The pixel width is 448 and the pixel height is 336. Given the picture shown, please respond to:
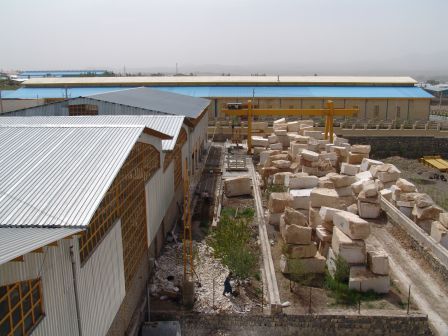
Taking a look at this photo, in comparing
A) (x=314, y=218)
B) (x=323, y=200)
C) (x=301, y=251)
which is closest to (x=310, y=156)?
(x=323, y=200)

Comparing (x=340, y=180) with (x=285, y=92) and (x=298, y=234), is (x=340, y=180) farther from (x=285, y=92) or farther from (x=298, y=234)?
(x=285, y=92)

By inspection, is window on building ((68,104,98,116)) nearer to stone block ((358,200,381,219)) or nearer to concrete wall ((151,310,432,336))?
concrete wall ((151,310,432,336))

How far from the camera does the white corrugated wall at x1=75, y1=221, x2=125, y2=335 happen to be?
20.7 ft

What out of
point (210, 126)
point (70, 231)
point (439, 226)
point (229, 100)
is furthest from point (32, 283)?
point (229, 100)

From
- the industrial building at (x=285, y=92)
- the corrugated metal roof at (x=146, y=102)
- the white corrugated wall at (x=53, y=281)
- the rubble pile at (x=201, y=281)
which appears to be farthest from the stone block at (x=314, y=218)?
the industrial building at (x=285, y=92)

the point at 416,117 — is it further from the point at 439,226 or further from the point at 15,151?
the point at 15,151

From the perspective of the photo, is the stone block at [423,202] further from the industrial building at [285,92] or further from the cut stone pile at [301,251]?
the industrial building at [285,92]

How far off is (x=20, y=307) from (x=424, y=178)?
2217 cm

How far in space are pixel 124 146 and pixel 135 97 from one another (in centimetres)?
1171

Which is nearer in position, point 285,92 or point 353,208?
point 353,208

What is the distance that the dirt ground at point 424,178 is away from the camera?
19312 mm

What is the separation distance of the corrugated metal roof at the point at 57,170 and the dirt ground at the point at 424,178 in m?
14.2

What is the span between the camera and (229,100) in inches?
1332

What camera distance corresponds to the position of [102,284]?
7.04m
